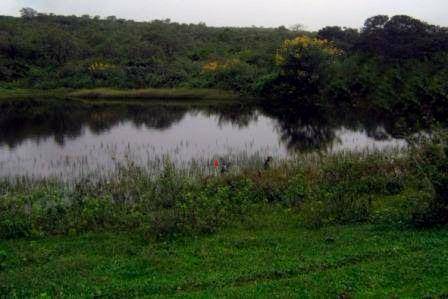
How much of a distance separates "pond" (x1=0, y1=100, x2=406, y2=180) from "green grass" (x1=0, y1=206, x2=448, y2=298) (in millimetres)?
9397

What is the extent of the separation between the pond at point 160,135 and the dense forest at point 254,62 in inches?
209

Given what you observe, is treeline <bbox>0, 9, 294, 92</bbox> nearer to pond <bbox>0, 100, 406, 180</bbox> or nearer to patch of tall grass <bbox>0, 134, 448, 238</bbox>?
pond <bbox>0, 100, 406, 180</bbox>

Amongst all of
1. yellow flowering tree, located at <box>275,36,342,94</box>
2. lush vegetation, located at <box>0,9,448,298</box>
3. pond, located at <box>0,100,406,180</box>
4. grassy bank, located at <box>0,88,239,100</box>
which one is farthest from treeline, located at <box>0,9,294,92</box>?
lush vegetation, located at <box>0,9,448,298</box>

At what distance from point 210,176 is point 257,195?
3.21m

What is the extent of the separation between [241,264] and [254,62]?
Answer: 66.3 m

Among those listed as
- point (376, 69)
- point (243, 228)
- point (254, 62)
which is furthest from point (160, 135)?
point (254, 62)

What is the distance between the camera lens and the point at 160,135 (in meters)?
36.0

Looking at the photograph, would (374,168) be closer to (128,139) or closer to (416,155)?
(416,155)

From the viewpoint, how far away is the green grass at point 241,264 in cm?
940

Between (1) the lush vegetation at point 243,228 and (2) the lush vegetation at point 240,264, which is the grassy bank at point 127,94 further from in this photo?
Answer: (2) the lush vegetation at point 240,264

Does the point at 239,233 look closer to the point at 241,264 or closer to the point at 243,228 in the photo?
the point at 243,228

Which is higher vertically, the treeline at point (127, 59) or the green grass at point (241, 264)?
the treeline at point (127, 59)

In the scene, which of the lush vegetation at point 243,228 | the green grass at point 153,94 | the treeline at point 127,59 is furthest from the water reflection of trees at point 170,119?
the treeline at point 127,59

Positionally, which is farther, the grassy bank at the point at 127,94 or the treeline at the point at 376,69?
the grassy bank at the point at 127,94
